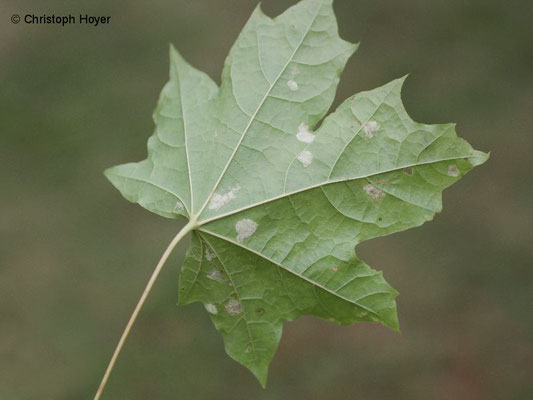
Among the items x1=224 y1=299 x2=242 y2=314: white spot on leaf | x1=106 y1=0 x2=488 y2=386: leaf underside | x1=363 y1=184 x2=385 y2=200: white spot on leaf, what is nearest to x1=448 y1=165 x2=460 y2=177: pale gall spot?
x1=106 y1=0 x2=488 y2=386: leaf underside

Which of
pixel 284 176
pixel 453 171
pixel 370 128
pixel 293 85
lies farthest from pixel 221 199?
pixel 453 171

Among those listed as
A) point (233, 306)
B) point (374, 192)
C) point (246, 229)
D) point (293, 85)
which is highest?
point (293, 85)

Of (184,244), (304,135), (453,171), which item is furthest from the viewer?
(184,244)

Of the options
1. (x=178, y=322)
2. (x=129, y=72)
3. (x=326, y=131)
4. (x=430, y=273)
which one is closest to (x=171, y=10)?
(x=129, y=72)

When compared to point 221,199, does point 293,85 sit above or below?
above

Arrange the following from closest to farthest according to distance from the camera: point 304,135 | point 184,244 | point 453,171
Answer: point 453,171
point 304,135
point 184,244

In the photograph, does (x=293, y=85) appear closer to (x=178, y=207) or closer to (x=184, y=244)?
(x=178, y=207)

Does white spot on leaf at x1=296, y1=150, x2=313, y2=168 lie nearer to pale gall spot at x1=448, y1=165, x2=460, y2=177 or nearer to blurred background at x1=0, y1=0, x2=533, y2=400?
pale gall spot at x1=448, y1=165, x2=460, y2=177

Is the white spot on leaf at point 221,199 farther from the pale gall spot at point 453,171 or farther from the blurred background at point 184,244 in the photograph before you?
the blurred background at point 184,244
